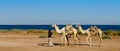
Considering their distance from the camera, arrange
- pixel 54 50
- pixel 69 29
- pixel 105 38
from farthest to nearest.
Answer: pixel 105 38 < pixel 69 29 < pixel 54 50

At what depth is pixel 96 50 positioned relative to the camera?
86.4ft

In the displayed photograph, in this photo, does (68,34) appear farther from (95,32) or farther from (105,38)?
(105,38)

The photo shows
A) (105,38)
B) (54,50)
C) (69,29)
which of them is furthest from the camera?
(105,38)

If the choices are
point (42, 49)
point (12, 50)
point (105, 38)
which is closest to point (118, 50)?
point (42, 49)

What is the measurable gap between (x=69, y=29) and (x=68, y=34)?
1.73 ft

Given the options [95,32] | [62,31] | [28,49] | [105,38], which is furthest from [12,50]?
[105,38]

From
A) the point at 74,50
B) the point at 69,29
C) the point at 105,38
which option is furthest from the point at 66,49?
the point at 105,38

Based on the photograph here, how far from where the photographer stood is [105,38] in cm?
3875

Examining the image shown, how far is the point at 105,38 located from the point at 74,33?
1040 centimetres

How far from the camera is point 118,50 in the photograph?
26266 millimetres

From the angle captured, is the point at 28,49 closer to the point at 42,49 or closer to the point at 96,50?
the point at 42,49

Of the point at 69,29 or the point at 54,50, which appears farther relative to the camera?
the point at 69,29

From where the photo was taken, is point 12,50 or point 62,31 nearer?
point 12,50

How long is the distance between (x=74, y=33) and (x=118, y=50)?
4098mm
